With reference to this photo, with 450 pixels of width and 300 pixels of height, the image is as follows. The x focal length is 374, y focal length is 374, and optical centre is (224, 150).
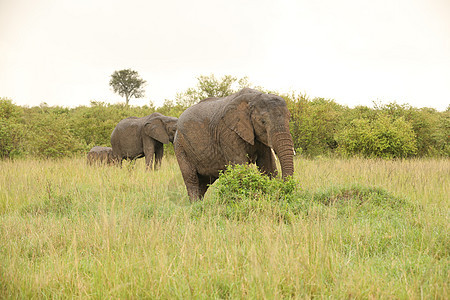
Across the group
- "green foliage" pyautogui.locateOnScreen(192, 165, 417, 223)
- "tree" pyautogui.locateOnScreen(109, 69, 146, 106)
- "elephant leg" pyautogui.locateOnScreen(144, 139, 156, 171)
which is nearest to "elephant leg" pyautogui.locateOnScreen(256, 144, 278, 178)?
"green foliage" pyautogui.locateOnScreen(192, 165, 417, 223)

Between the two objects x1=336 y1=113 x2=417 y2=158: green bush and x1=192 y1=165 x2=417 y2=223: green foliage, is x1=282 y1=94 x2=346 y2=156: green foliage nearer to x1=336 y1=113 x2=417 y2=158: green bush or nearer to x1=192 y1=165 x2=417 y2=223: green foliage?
x1=336 y1=113 x2=417 y2=158: green bush

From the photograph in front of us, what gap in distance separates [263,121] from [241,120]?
1.37ft

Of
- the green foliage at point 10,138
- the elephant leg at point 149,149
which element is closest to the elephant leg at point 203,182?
the elephant leg at point 149,149

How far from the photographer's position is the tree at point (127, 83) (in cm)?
5481

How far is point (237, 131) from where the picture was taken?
6117 millimetres

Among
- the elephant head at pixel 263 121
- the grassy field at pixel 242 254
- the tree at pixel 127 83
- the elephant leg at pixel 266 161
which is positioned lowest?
the grassy field at pixel 242 254

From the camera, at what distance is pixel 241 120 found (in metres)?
6.11

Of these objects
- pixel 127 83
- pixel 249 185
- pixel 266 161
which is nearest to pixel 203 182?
pixel 266 161

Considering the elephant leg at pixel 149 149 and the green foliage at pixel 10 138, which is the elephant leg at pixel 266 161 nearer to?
the elephant leg at pixel 149 149

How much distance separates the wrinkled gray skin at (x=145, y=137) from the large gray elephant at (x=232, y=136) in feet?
21.0

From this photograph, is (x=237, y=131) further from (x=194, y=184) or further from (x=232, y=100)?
(x=194, y=184)

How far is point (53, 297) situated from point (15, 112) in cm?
1924

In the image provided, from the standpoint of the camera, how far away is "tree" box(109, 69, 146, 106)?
180 feet

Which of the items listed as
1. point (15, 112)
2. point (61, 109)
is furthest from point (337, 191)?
point (61, 109)
